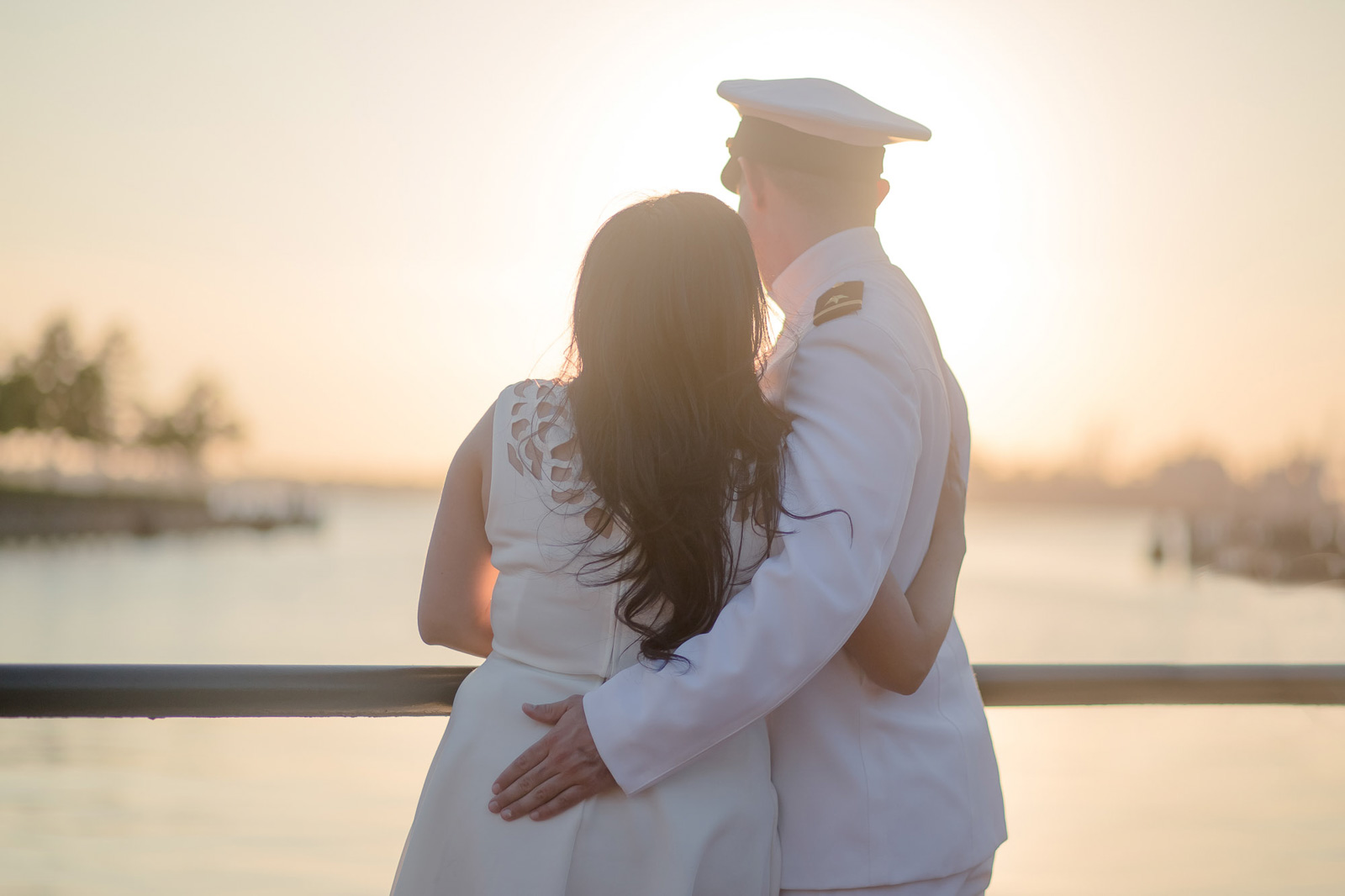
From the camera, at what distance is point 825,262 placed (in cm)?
151

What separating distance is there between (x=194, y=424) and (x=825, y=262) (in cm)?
9309

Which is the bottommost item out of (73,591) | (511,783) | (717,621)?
(73,591)

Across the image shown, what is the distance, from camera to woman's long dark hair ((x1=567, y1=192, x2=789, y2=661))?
3.96 feet

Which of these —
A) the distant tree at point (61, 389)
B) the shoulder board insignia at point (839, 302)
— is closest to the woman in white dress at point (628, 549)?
the shoulder board insignia at point (839, 302)

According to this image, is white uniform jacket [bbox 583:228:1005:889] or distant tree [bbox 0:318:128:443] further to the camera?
distant tree [bbox 0:318:128:443]

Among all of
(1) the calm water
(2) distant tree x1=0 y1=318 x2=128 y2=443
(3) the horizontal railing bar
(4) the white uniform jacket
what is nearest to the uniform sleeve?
(4) the white uniform jacket

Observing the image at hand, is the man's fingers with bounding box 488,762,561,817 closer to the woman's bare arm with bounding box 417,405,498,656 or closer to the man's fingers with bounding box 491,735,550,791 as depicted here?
the man's fingers with bounding box 491,735,550,791

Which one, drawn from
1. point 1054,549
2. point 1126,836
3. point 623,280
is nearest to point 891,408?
point 623,280

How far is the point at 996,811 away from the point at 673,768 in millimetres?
504

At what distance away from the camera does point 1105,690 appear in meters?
1.78

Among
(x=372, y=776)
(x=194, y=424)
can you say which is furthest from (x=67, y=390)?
(x=372, y=776)

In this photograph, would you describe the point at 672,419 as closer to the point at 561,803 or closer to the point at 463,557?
the point at 463,557

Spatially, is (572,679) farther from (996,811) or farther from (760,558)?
(996,811)

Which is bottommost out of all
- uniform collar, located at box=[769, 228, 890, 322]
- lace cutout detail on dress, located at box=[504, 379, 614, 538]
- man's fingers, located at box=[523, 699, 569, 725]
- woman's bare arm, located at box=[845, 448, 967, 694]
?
man's fingers, located at box=[523, 699, 569, 725]
